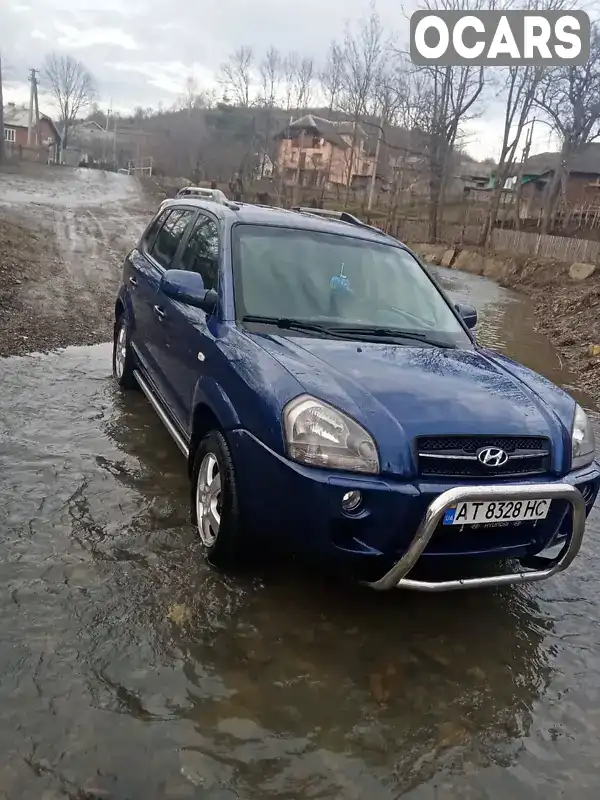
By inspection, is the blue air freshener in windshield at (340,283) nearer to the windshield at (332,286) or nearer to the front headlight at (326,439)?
the windshield at (332,286)

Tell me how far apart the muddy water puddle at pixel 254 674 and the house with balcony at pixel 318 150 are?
64.5 meters

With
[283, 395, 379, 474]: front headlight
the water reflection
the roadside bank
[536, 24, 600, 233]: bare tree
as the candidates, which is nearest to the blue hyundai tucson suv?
[283, 395, 379, 474]: front headlight

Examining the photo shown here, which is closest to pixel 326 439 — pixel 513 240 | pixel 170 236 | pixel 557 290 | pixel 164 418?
pixel 164 418

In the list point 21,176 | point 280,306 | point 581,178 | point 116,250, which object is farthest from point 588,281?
point 581,178

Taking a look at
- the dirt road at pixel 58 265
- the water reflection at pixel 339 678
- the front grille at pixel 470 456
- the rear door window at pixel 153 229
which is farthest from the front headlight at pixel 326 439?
the dirt road at pixel 58 265

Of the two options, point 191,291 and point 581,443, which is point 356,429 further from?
point 191,291

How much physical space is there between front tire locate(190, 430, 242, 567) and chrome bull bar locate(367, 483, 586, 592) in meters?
0.70

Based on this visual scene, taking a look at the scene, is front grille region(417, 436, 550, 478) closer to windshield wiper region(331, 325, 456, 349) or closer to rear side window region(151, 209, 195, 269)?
windshield wiper region(331, 325, 456, 349)

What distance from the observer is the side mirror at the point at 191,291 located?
3850 millimetres

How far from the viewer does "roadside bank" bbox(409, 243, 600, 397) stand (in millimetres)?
11102

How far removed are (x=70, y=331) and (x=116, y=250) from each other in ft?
29.9

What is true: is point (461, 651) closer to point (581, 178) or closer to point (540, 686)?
point (540, 686)

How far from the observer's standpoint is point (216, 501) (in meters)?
3.48

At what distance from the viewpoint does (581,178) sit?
55.5 meters
